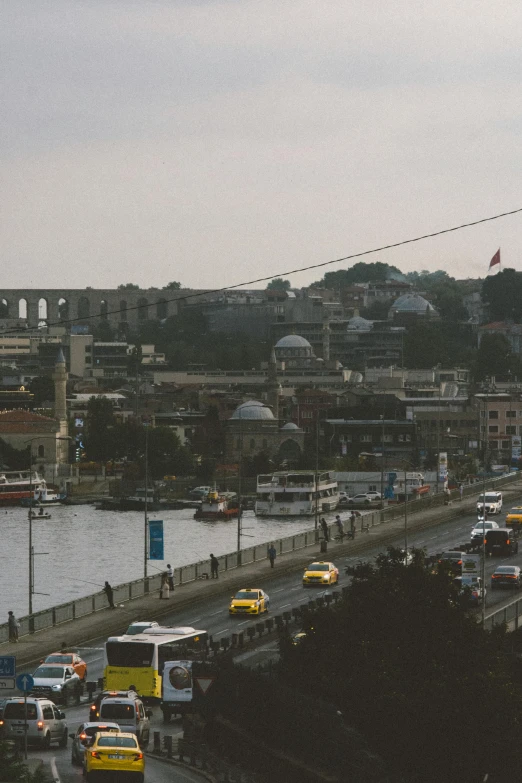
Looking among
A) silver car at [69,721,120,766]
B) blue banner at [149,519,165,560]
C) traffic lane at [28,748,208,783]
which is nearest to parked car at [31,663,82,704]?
traffic lane at [28,748,208,783]

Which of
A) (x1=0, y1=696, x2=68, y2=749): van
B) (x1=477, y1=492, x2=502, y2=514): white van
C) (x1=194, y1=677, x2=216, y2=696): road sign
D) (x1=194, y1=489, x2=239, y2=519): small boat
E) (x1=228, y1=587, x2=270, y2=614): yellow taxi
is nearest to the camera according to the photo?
(x1=194, y1=677, x2=216, y2=696): road sign

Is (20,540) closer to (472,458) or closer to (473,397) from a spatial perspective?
(472,458)

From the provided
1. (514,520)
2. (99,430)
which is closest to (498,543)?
(514,520)

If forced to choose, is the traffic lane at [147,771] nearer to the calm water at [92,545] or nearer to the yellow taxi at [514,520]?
the calm water at [92,545]

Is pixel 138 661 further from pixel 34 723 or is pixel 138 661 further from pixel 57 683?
pixel 34 723

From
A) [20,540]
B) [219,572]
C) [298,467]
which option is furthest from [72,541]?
[298,467]

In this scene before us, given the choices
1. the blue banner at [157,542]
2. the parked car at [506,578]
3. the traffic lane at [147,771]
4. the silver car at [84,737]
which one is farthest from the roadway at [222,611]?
the blue banner at [157,542]

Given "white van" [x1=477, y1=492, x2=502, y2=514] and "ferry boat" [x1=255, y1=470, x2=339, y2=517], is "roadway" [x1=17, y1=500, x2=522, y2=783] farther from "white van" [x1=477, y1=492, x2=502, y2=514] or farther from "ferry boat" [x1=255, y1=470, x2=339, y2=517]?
"ferry boat" [x1=255, y1=470, x2=339, y2=517]
